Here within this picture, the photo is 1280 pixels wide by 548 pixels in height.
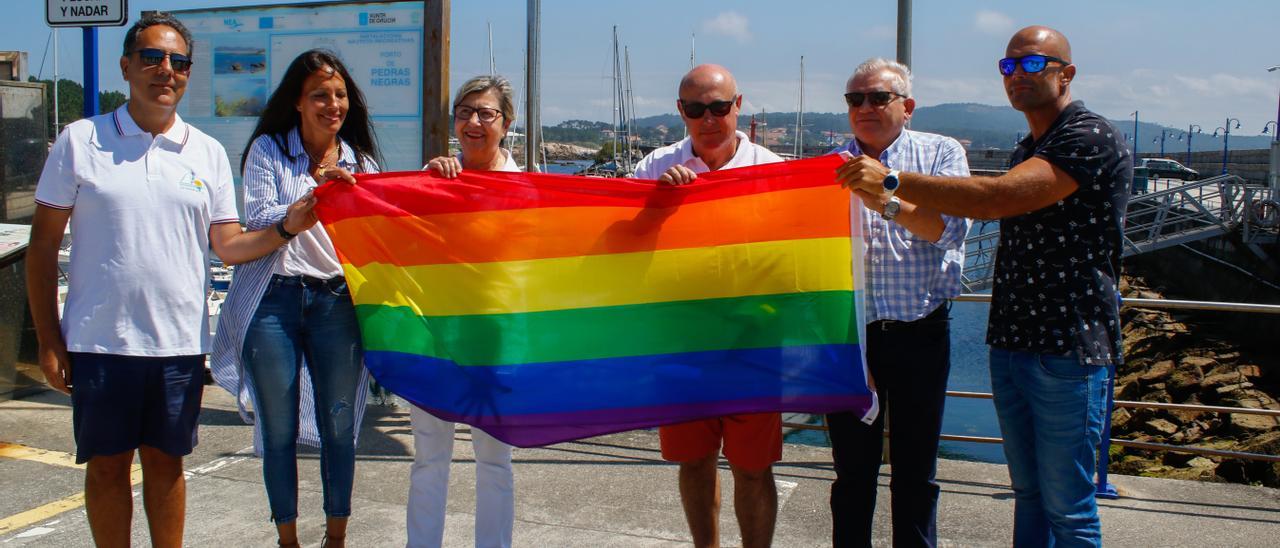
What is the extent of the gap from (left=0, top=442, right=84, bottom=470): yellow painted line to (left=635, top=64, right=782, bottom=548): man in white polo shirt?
3.74 meters

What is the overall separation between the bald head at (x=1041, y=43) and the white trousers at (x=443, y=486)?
2.39 metres

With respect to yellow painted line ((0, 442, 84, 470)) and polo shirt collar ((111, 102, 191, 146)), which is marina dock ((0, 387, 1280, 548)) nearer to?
yellow painted line ((0, 442, 84, 470))

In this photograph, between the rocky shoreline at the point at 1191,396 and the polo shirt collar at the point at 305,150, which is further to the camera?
the rocky shoreline at the point at 1191,396

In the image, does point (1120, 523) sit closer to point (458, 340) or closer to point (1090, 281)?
point (1090, 281)

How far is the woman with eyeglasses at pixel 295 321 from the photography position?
3791 millimetres

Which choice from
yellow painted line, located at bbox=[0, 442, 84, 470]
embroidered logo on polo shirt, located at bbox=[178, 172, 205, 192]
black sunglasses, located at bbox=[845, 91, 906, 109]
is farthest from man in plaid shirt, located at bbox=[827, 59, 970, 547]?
yellow painted line, located at bbox=[0, 442, 84, 470]

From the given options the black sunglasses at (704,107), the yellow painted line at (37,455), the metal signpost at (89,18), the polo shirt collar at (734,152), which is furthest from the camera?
the yellow painted line at (37,455)

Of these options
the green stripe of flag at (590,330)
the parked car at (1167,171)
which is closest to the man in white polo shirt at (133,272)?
the green stripe of flag at (590,330)

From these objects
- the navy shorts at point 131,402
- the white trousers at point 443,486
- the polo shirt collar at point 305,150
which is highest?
the polo shirt collar at point 305,150

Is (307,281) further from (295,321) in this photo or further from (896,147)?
(896,147)

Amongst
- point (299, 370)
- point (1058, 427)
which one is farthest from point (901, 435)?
point (299, 370)

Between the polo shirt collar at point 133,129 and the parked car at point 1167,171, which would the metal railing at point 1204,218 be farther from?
the parked car at point 1167,171

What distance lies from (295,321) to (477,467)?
925 mm

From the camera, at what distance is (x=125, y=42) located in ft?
11.9
